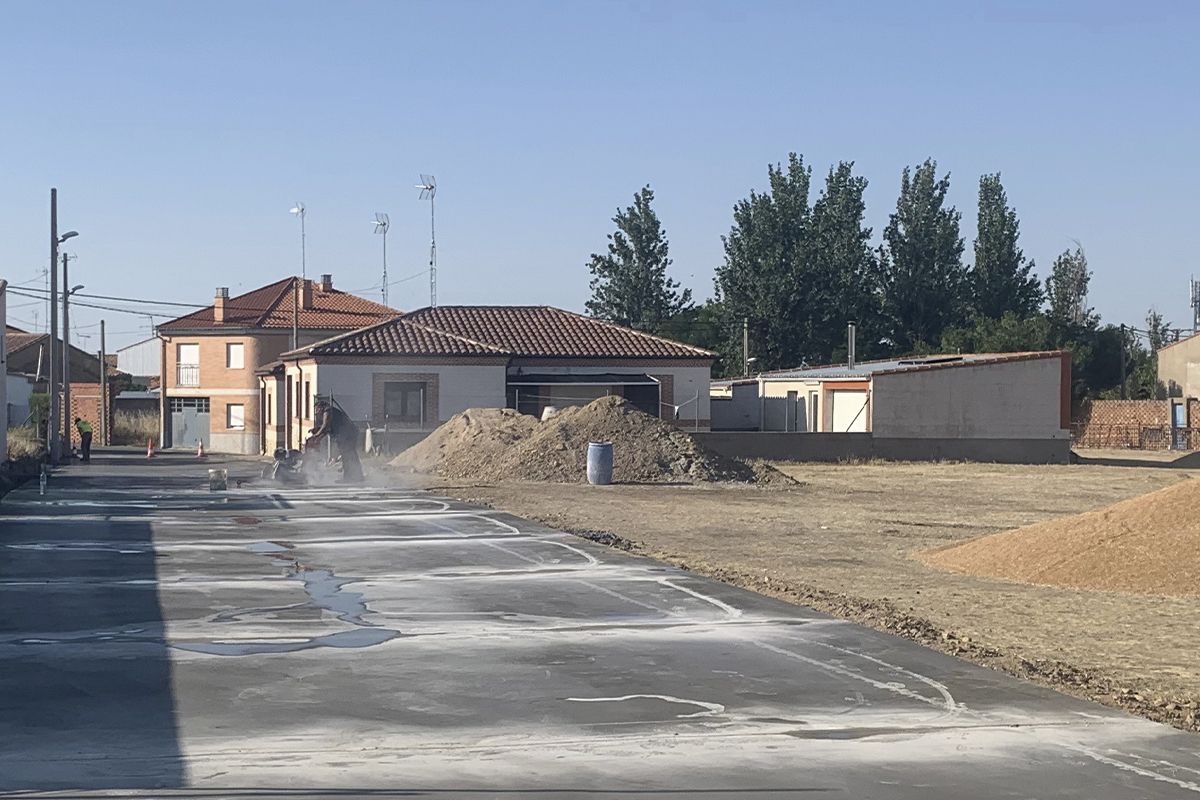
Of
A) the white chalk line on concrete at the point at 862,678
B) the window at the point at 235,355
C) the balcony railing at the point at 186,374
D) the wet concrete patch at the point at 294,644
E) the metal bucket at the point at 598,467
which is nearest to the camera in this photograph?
the white chalk line on concrete at the point at 862,678

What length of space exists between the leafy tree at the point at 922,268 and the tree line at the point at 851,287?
0.19 ft

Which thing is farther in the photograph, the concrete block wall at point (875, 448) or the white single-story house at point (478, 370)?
the white single-story house at point (478, 370)

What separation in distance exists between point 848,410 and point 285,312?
31745mm

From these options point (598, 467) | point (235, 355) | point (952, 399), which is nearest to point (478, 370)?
point (598, 467)

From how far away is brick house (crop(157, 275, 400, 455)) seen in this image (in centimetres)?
7144

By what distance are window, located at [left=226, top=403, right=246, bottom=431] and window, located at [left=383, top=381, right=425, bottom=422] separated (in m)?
21.8

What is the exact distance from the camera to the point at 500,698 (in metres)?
9.78

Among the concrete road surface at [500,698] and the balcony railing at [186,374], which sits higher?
the balcony railing at [186,374]

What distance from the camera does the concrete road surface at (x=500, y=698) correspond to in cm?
765

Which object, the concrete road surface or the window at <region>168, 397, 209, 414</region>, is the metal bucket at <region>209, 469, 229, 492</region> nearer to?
the concrete road surface

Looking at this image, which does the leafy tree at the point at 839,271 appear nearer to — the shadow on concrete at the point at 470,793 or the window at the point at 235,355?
the window at the point at 235,355

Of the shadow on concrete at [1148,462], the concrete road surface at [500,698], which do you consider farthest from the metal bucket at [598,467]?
the shadow on concrete at [1148,462]

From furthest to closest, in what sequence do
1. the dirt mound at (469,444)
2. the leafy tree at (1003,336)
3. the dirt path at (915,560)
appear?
the leafy tree at (1003,336) → the dirt mound at (469,444) → the dirt path at (915,560)

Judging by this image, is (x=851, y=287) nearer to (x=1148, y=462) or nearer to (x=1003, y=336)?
(x=1003, y=336)
